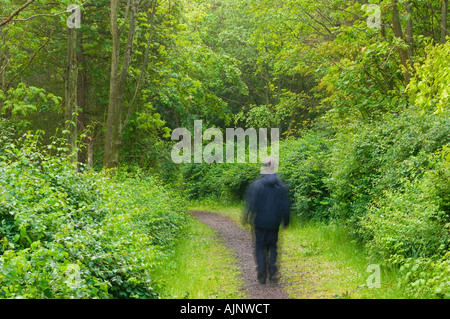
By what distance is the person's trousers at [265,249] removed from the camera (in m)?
7.75

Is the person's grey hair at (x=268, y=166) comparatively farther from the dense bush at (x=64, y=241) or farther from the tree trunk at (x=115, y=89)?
the tree trunk at (x=115, y=89)

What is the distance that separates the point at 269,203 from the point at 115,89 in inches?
303

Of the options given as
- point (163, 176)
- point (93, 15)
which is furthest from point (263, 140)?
point (93, 15)

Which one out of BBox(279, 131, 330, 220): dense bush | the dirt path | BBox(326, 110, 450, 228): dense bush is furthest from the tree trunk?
BBox(326, 110, 450, 228): dense bush

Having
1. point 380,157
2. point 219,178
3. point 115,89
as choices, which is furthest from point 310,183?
point 219,178

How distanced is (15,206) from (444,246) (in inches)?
252

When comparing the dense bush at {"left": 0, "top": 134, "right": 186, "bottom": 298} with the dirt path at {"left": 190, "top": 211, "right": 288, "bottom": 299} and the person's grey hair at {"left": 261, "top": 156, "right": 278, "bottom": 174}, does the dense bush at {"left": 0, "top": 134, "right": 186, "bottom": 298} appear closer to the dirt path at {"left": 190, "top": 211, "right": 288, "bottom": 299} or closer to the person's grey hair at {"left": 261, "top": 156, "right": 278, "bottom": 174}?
the dirt path at {"left": 190, "top": 211, "right": 288, "bottom": 299}

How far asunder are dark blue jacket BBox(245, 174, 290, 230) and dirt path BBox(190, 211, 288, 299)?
106 cm

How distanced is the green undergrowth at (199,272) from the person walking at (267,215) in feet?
2.16

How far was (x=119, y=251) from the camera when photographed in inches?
266

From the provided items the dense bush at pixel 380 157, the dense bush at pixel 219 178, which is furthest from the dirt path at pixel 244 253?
the dense bush at pixel 380 157

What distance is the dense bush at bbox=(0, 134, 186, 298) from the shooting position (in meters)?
4.77
